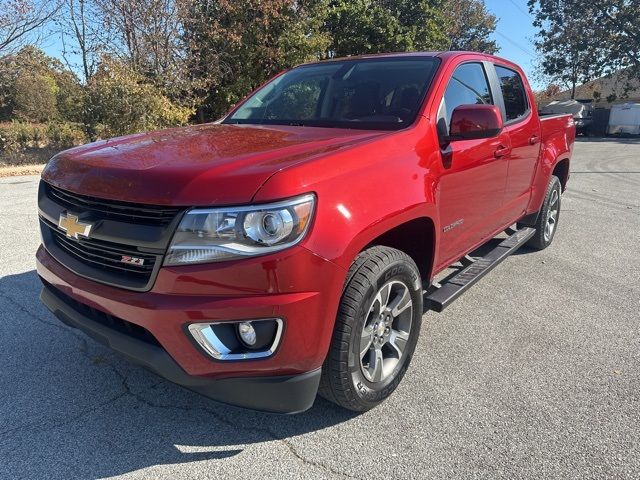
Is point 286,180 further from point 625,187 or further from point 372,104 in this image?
point 625,187

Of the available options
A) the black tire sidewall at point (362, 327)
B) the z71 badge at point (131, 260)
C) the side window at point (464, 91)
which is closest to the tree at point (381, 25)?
the side window at point (464, 91)

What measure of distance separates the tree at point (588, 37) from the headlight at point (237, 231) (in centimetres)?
3771

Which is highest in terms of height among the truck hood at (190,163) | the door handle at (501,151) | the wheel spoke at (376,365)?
the truck hood at (190,163)

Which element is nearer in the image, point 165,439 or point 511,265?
point 165,439

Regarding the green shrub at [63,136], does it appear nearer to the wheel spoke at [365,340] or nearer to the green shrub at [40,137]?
the green shrub at [40,137]

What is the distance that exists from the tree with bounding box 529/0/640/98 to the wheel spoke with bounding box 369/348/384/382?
37237 mm

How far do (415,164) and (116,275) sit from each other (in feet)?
5.28

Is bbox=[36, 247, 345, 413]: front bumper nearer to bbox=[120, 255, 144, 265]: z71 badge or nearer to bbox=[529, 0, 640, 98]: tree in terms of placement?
bbox=[120, 255, 144, 265]: z71 badge

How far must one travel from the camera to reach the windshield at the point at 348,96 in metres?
3.16

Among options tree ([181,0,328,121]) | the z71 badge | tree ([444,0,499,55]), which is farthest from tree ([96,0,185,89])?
tree ([444,0,499,55])

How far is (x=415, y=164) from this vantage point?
275cm

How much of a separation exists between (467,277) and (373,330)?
4.03 feet

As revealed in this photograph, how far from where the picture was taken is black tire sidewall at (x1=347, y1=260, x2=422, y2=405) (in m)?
2.39

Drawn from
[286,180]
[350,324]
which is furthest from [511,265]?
[286,180]
